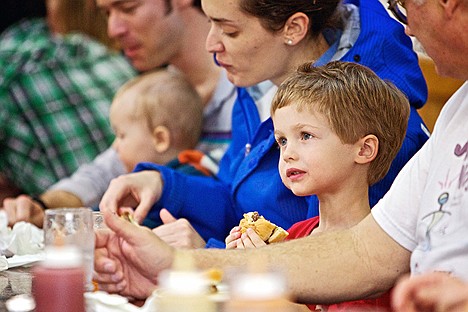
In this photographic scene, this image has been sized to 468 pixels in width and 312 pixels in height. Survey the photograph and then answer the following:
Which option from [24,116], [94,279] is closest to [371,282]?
[94,279]

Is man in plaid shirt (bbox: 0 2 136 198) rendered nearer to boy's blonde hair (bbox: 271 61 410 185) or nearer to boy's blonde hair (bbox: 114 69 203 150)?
boy's blonde hair (bbox: 114 69 203 150)

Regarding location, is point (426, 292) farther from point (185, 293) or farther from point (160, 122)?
point (160, 122)

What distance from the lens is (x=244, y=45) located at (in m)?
2.67

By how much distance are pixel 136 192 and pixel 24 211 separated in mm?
399

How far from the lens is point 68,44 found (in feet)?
16.2

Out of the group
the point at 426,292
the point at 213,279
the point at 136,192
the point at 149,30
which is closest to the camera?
the point at 426,292

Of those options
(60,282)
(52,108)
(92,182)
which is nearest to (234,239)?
(60,282)

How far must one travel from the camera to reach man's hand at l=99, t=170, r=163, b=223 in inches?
115

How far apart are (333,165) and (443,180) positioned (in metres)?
0.48

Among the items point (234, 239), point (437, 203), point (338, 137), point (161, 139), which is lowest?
point (161, 139)

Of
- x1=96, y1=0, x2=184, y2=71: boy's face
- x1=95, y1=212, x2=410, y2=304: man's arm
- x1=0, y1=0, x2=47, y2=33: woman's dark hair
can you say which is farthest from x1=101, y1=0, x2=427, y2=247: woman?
x1=0, y1=0, x2=47, y2=33: woman's dark hair

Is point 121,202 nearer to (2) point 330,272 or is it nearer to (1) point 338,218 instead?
(1) point 338,218

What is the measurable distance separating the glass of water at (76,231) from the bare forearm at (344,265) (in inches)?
9.7

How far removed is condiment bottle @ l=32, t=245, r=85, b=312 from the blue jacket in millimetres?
960
